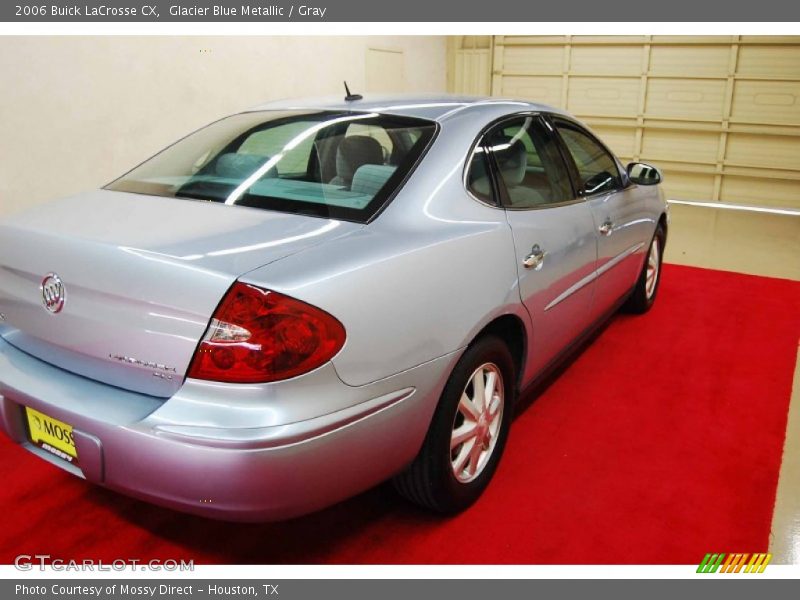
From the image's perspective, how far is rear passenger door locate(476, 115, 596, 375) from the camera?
2271 millimetres

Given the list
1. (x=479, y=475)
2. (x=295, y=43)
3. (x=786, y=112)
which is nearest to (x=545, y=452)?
(x=479, y=475)

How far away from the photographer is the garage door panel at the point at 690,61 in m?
8.45

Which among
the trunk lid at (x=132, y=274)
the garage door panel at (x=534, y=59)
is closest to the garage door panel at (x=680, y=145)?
the garage door panel at (x=534, y=59)

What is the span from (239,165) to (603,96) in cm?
816

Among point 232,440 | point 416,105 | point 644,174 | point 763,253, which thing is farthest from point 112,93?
point 763,253

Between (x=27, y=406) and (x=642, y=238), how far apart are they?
2.95 meters

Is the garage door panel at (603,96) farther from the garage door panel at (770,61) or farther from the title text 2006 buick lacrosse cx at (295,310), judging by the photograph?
the title text 2006 buick lacrosse cx at (295,310)

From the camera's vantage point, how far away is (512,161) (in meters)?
2.45

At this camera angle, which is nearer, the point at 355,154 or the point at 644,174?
the point at 355,154

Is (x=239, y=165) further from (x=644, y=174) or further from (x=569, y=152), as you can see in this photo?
(x=644, y=174)

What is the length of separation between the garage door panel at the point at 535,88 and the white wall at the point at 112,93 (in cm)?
381

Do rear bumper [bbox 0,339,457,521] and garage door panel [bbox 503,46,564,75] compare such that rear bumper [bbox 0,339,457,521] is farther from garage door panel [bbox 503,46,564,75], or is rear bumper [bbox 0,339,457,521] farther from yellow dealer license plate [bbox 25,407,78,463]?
garage door panel [bbox 503,46,564,75]

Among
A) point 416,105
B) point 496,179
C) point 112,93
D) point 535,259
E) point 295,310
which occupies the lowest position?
point 535,259

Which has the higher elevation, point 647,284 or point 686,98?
point 686,98
